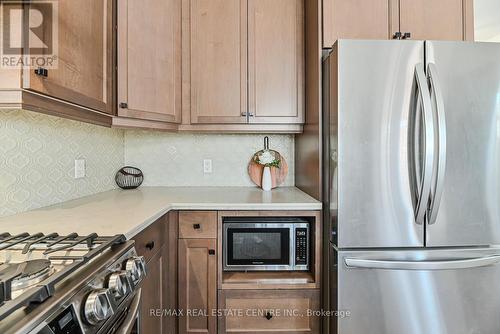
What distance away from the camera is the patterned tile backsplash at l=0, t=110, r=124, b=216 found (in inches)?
50.0

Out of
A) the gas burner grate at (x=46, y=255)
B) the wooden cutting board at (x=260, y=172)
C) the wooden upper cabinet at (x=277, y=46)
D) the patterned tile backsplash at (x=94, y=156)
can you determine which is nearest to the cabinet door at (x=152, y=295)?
the gas burner grate at (x=46, y=255)

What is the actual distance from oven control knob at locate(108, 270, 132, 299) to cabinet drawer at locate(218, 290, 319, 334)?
88 centimetres

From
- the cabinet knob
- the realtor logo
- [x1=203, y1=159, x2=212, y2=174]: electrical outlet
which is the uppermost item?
the realtor logo

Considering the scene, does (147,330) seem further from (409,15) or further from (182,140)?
(409,15)

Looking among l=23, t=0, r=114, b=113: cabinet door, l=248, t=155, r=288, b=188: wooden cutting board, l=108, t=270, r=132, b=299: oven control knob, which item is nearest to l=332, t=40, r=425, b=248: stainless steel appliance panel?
l=248, t=155, r=288, b=188: wooden cutting board

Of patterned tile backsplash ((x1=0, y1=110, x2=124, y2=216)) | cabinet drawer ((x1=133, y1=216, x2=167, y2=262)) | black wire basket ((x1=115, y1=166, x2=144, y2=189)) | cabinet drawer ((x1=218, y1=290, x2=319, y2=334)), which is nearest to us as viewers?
cabinet drawer ((x1=133, y1=216, x2=167, y2=262))

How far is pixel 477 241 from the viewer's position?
56.0 inches

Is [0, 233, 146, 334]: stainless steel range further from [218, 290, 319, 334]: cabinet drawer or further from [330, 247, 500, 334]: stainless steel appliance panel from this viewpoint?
[330, 247, 500, 334]: stainless steel appliance panel

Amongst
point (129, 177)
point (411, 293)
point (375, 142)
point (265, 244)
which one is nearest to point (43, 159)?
point (129, 177)

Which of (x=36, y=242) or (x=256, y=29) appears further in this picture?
(x=256, y=29)

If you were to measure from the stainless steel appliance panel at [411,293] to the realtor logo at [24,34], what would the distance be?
1507mm

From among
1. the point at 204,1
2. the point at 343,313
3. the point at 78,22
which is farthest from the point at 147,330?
the point at 204,1

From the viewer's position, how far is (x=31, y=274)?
2.11 ft

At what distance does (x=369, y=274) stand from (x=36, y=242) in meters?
1.40
